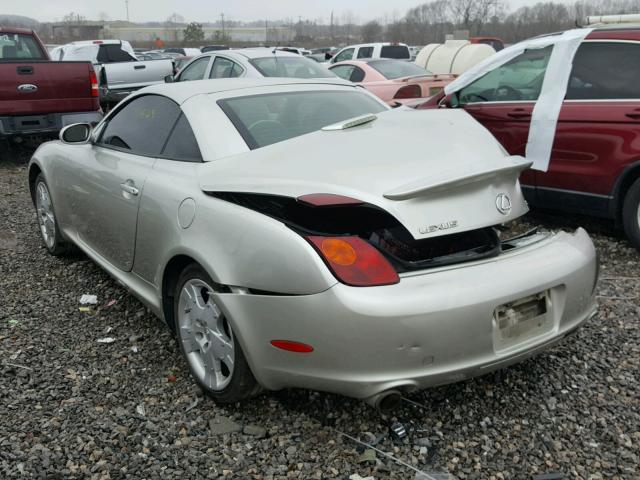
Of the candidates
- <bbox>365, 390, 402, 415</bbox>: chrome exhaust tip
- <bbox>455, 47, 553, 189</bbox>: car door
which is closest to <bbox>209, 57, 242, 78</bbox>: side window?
<bbox>455, 47, 553, 189</bbox>: car door

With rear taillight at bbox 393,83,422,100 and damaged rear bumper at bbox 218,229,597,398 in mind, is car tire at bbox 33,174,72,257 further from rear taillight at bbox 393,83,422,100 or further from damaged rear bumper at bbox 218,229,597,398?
rear taillight at bbox 393,83,422,100

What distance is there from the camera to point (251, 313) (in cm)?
251

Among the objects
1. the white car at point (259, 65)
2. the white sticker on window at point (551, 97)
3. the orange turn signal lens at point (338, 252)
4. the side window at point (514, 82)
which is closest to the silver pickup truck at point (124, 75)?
the white car at point (259, 65)

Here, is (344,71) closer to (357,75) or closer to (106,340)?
(357,75)

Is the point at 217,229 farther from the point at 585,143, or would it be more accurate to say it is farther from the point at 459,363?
the point at 585,143

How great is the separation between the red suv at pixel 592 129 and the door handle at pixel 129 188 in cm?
347

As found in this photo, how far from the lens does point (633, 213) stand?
4.73 m

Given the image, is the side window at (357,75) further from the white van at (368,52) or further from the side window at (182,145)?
the side window at (182,145)

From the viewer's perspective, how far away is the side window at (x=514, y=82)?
17.9ft

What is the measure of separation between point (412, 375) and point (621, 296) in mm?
2342

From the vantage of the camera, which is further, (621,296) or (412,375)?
(621,296)

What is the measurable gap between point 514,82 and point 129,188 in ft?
12.5

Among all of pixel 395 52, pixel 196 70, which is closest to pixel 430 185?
pixel 196 70

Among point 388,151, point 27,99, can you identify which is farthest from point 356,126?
point 27,99
